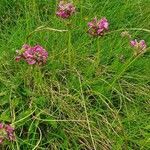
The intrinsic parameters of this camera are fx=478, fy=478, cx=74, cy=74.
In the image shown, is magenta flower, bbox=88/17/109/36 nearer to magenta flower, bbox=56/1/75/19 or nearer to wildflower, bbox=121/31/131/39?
magenta flower, bbox=56/1/75/19

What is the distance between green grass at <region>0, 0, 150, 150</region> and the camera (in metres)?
1.67

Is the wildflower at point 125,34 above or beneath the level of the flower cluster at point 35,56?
beneath

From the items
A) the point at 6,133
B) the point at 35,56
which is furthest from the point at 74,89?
the point at 6,133

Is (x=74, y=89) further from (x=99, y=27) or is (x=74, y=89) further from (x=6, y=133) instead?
(x=6, y=133)

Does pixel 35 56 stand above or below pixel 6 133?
above

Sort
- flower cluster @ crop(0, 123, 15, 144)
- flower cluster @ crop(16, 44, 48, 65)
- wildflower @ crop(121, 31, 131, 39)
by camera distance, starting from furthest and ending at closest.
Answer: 1. wildflower @ crop(121, 31, 131, 39)
2. flower cluster @ crop(16, 44, 48, 65)
3. flower cluster @ crop(0, 123, 15, 144)

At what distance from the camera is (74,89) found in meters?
1.78

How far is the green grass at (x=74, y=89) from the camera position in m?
1.67

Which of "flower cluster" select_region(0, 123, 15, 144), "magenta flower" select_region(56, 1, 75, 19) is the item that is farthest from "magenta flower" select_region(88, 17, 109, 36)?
"flower cluster" select_region(0, 123, 15, 144)

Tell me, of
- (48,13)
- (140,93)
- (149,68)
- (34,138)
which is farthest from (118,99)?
(48,13)

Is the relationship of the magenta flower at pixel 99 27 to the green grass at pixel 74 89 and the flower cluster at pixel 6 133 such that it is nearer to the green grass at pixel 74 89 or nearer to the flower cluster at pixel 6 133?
the green grass at pixel 74 89

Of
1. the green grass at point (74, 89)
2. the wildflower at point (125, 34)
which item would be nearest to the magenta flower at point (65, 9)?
the green grass at point (74, 89)

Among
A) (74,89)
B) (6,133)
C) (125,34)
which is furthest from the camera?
(125,34)

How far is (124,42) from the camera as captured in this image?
1.99 m
